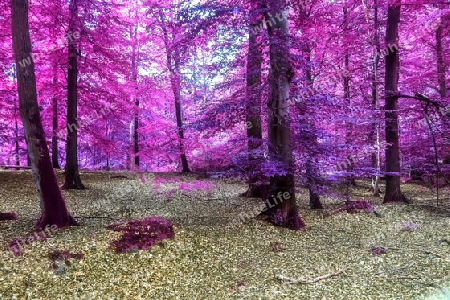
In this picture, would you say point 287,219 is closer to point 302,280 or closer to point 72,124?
point 302,280

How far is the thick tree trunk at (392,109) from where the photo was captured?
10.9 m

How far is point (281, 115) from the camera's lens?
755cm

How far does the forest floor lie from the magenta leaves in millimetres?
160

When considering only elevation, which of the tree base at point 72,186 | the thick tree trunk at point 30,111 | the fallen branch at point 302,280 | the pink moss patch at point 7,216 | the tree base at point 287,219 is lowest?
the fallen branch at point 302,280

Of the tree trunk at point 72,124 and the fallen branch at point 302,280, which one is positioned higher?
the tree trunk at point 72,124

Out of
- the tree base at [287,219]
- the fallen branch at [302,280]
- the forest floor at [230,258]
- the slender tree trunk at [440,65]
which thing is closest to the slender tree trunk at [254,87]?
the tree base at [287,219]

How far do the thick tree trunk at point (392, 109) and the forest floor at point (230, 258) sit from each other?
4.98 feet

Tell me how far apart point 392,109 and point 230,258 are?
8141 mm

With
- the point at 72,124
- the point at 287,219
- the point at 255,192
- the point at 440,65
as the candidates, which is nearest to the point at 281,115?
the point at 287,219

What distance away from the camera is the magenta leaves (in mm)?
5797

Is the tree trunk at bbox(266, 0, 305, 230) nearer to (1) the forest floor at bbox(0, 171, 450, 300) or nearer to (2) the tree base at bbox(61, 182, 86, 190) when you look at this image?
(1) the forest floor at bbox(0, 171, 450, 300)

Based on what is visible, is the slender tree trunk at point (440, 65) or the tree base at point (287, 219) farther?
the slender tree trunk at point (440, 65)

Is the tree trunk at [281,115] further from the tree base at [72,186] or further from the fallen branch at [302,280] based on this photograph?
the tree base at [72,186]

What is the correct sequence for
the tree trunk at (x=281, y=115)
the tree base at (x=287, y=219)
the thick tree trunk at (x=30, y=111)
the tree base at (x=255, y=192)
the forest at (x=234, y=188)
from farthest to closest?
the tree base at (x=255, y=192) < the tree base at (x=287, y=219) < the tree trunk at (x=281, y=115) < the thick tree trunk at (x=30, y=111) < the forest at (x=234, y=188)
